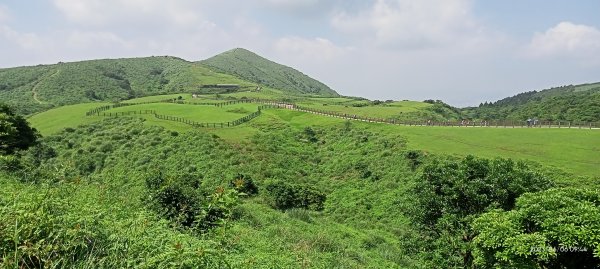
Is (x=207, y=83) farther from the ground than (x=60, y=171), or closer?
farther from the ground

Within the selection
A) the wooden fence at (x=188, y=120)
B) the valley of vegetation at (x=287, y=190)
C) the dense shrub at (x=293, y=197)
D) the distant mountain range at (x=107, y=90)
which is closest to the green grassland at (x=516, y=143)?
the valley of vegetation at (x=287, y=190)

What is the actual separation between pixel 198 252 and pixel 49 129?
79.7m

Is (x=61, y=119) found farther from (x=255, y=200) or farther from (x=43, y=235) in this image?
(x=43, y=235)

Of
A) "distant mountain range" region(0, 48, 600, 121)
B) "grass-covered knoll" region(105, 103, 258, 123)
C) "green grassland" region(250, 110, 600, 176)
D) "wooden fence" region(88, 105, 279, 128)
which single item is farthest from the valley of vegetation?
"distant mountain range" region(0, 48, 600, 121)

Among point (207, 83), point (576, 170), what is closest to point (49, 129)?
point (576, 170)

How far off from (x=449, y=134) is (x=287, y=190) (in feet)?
102

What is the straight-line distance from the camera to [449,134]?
58.1 meters

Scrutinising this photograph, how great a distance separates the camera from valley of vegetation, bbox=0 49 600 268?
705 centimetres

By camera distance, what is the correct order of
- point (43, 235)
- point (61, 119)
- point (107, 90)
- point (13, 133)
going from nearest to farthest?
point (43, 235) < point (13, 133) < point (61, 119) < point (107, 90)

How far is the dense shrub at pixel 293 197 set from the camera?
37250 millimetres

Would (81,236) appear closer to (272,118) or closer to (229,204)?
(229,204)

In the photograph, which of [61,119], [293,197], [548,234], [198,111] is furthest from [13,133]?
[61,119]

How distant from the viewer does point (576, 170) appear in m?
39.0

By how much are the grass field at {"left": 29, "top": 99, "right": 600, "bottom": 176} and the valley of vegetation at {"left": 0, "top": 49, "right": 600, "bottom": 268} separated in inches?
14.0
